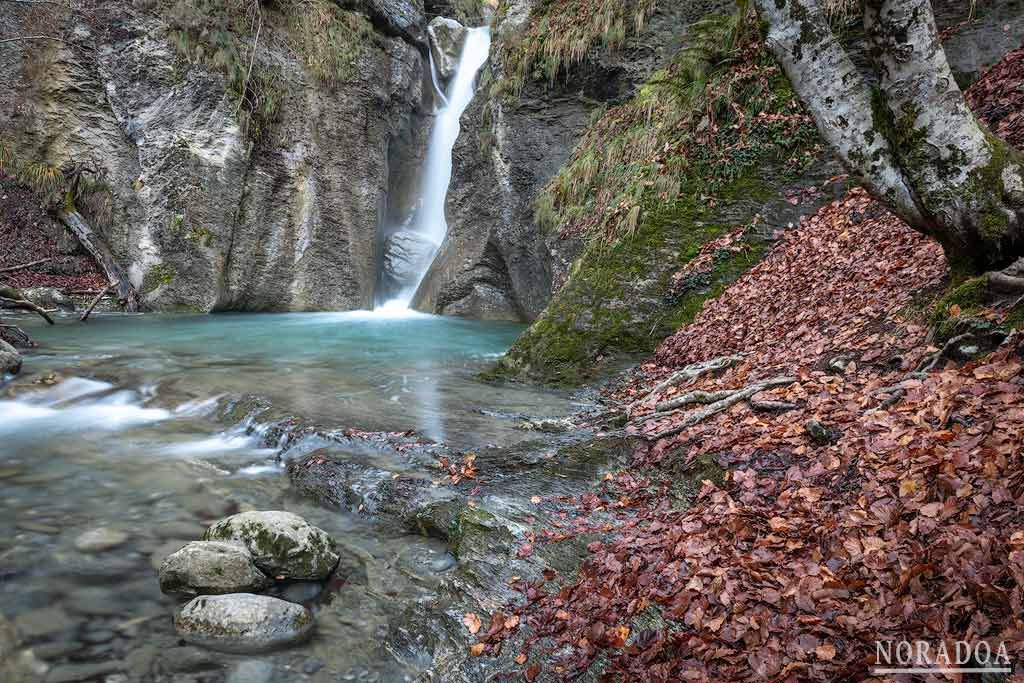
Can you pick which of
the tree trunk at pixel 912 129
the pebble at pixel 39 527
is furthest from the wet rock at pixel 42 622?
the tree trunk at pixel 912 129

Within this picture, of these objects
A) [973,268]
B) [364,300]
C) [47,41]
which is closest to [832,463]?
[973,268]

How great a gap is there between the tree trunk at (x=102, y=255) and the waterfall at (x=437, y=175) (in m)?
6.84

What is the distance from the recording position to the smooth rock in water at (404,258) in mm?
19734

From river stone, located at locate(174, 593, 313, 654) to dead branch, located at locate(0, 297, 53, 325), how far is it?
10914 mm

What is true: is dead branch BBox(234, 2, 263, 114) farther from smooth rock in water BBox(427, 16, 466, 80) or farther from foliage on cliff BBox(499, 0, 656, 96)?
foliage on cliff BBox(499, 0, 656, 96)

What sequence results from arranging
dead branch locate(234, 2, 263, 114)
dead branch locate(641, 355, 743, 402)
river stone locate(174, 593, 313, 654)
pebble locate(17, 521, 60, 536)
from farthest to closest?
1. dead branch locate(234, 2, 263, 114)
2. dead branch locate(641, 355, 743, 402)
3. pebble locate(17, 521, 60, 536)
4. river stone locate(174, 593, 313, 654)

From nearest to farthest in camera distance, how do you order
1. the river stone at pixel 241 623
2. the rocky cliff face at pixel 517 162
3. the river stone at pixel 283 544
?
1. the river stone at pixel 241 623
2. the river stone at pixel 283 544
3. the rocky cliff face at pixel 517 162

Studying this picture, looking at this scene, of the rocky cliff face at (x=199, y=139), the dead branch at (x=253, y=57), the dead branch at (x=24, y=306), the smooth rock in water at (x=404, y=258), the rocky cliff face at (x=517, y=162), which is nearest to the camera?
the dead branch at (x=24, y=306)

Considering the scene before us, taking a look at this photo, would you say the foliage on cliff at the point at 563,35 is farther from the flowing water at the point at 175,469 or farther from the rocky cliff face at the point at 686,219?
the flowing water at the point at 175,469

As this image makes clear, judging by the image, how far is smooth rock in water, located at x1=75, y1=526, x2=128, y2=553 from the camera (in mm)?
4410

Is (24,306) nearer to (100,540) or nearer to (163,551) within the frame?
(100,540)

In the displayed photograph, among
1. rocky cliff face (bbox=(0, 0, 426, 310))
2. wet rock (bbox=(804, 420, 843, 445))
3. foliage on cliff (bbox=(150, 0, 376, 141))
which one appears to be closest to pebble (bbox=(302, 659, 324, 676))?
wet rock (bbox=(804, 420, 843, 445))

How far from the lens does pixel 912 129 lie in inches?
162

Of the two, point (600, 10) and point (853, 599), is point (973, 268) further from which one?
point (600, 10)
